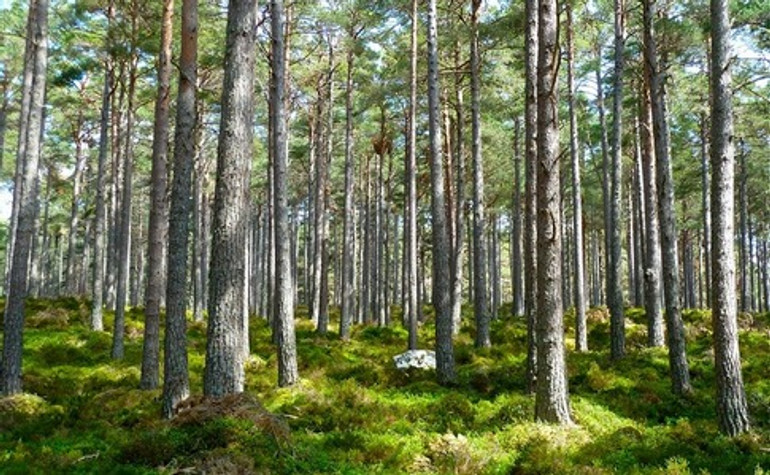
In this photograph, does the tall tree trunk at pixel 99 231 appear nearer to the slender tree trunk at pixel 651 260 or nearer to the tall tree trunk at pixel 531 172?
the tall tree trunk at pixel 531 172

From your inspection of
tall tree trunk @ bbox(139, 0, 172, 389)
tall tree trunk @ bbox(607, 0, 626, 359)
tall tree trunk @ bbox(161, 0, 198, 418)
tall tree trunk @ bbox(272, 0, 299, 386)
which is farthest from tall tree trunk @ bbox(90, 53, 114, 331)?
tall tree trunk @ bbox(607, 0, 626, 359)

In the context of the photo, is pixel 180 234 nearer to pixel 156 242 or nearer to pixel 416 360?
pixel 156 242

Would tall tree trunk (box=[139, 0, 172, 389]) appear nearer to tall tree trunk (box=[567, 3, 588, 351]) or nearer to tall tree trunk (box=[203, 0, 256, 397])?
tall tree trunk (box=[203, 0, 256, 397])

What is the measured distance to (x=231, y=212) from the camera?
24.3 ft

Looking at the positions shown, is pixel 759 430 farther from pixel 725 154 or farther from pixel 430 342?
pixel 430 342

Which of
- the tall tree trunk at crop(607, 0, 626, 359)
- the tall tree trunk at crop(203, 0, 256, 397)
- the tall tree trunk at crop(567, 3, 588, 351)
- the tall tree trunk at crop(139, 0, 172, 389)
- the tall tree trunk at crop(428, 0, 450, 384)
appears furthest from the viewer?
the tall tree trunk at crop(567, 3, 588, 351)

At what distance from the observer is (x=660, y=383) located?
12.2 meters

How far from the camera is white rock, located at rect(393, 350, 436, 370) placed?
13.8 metres

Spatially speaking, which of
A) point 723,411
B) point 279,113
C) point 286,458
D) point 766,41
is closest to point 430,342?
point 279,113

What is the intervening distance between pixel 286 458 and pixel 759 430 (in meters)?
6.89

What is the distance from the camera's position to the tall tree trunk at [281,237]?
12.0 meters

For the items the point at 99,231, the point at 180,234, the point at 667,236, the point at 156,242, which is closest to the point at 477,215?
the point at 667,236

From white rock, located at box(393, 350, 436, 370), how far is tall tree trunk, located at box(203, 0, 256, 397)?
6.69 meters

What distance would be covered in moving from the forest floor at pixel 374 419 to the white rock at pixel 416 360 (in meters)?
0.41
